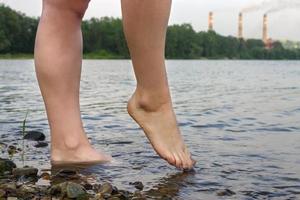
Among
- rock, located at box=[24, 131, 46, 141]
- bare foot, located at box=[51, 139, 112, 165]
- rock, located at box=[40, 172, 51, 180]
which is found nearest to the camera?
rock, located at box=[40, 172, 51, 180]

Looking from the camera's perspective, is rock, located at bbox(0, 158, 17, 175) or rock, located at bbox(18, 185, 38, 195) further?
rock, located at bbox(0, 158, 17, 175)

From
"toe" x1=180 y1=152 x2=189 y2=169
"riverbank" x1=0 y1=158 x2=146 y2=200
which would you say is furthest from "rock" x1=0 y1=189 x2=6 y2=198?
"toe" x1=180 y1=152 x2=189 y2=169

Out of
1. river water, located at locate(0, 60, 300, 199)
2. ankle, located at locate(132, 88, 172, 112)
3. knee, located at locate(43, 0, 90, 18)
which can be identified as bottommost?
river water, located at locate(0, 60, 300, 199)

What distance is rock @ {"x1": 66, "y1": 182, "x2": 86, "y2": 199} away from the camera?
5.67 ft

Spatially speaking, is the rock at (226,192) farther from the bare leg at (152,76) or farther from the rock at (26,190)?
the rock at (26,190)

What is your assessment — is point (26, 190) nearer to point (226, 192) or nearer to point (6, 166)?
point (6, 166)

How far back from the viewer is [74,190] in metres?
1.74

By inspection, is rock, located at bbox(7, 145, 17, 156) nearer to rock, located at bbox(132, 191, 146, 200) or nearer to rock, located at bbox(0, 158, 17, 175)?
rock, located at bbox(0, 158, 17, 175)

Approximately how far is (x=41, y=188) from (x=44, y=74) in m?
0.43

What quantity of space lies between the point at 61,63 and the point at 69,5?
0.23 m

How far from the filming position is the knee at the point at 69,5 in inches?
78.5

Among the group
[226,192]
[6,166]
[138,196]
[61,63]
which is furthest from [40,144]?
[226,192]

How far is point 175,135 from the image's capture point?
81.5 inches

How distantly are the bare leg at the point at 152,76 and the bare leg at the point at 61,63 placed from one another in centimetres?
25
